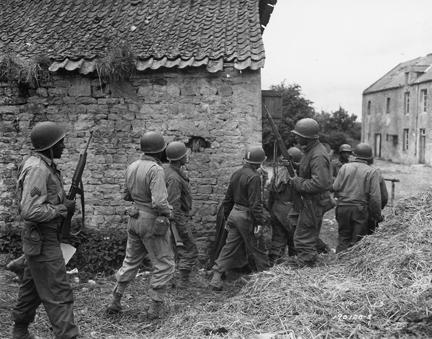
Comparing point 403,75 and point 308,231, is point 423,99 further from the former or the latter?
point 308,231

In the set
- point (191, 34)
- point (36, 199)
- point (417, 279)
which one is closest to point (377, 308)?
point (417, 279)

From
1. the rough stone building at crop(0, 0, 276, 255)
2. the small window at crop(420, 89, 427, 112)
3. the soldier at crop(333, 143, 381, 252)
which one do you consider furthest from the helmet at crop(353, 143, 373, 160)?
the small window at crop(420, 89, 427, 112)

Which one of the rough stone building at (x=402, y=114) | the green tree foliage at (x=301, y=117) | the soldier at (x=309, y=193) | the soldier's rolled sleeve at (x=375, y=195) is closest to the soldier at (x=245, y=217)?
the soldier at (x=309, y=193)

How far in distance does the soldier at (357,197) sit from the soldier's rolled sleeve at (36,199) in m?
4.15

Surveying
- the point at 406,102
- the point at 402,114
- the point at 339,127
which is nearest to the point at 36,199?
the point at 406,102

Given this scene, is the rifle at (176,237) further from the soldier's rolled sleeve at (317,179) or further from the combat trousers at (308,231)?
the soldier's rolled sleeve at (317,179)

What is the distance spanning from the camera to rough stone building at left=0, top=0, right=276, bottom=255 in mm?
8117

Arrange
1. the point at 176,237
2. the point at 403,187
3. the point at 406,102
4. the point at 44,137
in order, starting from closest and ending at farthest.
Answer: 1. the point at 44,137
2. the point at 176,237
3. the point at 403,187
4. the point at 406,102

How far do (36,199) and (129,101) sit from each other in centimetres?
424

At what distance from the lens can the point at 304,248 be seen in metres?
6.31

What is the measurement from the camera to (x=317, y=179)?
6.03m

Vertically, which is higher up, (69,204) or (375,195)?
(69,204)

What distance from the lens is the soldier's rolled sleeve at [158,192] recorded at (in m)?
5.34

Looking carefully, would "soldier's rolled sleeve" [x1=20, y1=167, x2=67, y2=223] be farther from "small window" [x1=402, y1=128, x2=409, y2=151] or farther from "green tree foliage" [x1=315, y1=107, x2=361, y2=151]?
"small window" [x1=402, y1=128, x2=409, y2=151]
